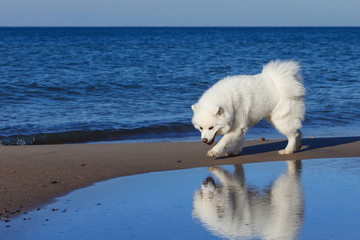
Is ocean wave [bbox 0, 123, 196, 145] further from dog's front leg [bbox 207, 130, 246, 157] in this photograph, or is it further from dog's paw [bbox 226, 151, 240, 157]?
dog's front leg [bbox 207, 130, 246, 157]

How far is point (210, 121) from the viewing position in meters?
7.21

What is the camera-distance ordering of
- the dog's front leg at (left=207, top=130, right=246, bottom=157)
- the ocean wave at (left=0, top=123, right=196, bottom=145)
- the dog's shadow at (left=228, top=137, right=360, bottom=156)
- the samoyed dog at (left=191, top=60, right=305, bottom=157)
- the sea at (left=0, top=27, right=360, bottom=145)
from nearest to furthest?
the samoyed dog at (left=191, top=60, right=305, bottom=157) → the dog's front leg at (left=207, top=130, right=246, bottom=157) → the dog's shadow at (left=228, top=137, right=360, bottom=156) → the ocean wave at (left=0, top=123, right=196, bottom=145) → the sea at (left=0, top=27, right=360, bottom=145)

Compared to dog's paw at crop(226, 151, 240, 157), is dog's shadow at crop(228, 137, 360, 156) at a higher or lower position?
lower

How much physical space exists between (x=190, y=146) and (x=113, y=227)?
430cm

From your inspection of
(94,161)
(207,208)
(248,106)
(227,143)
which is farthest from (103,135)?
(207,208)

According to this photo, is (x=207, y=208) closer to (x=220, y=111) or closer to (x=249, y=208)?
(x=249, y=208)

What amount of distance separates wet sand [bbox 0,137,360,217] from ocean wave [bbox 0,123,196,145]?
1.95 meters

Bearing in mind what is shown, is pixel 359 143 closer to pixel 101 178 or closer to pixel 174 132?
pixel 174 132

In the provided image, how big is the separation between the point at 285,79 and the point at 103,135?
432cm

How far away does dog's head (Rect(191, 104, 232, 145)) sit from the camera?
721cm

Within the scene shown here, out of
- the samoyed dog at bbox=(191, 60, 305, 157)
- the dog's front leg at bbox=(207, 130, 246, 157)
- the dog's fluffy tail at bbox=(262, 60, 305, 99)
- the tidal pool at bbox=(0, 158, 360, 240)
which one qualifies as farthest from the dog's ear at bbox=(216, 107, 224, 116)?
the dog's fluffy tail at bbox=(262, 60, 305, 99)

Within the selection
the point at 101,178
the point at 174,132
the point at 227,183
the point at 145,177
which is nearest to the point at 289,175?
the point at 227,183

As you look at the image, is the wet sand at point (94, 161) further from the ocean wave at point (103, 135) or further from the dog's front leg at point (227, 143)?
the ocean wave at point (103, 135)

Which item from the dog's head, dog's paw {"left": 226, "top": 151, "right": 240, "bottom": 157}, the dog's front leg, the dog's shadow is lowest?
the dog's shadow
